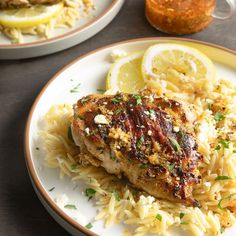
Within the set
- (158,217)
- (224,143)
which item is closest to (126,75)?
(224,143)

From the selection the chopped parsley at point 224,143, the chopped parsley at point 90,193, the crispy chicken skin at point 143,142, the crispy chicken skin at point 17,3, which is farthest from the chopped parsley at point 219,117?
the crispy chicken skin at point 17,3

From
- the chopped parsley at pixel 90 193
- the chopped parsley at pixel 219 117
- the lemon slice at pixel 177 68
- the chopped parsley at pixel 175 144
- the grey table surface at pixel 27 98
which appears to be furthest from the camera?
the lemon slice at pixel 177 68

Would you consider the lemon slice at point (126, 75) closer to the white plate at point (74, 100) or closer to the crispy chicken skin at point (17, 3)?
the white plate at point (74, 100)

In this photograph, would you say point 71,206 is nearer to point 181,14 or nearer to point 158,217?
point 158,217

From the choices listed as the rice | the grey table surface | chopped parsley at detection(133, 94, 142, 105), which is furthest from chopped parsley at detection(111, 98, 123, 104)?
the grey table surface

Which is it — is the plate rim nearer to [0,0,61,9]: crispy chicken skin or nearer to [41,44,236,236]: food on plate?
[0,0,61,9]: crispy chicken skin

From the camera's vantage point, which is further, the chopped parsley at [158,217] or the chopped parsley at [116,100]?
the chopped parsley at [116,100]

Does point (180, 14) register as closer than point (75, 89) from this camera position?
No
